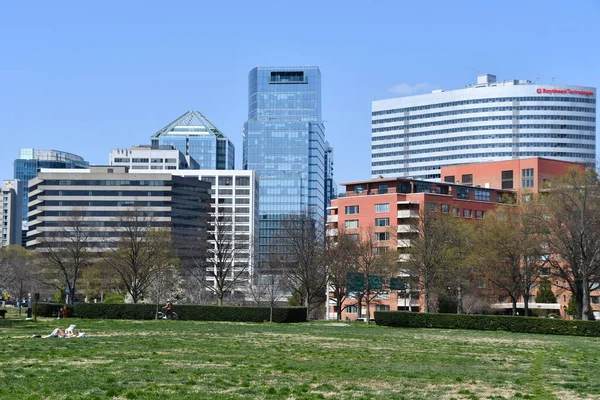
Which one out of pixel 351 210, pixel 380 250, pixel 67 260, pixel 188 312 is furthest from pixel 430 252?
pixel 67 260

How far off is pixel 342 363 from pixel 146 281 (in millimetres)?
79759

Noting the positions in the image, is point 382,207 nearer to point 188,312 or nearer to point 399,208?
point 399,208

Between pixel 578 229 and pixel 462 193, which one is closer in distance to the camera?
pixel 578 229

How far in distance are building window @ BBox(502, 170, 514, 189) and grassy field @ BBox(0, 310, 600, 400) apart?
129 metres

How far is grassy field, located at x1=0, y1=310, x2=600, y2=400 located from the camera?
77.4 ft

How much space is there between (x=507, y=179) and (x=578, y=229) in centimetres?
8505

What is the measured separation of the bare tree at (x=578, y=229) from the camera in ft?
286

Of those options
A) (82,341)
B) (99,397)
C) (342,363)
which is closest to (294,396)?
(99,397)

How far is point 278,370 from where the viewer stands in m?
29.4

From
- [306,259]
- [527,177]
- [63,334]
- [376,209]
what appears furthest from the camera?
[527,177]

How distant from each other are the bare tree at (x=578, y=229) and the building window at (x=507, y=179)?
74891mm

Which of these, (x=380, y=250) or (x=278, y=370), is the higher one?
(x=380, y=250)

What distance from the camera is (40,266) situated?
12419 centimetres

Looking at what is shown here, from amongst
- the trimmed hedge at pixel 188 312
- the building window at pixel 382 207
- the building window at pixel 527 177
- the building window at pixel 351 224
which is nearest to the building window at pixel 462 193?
the building window at pixel 382 207
